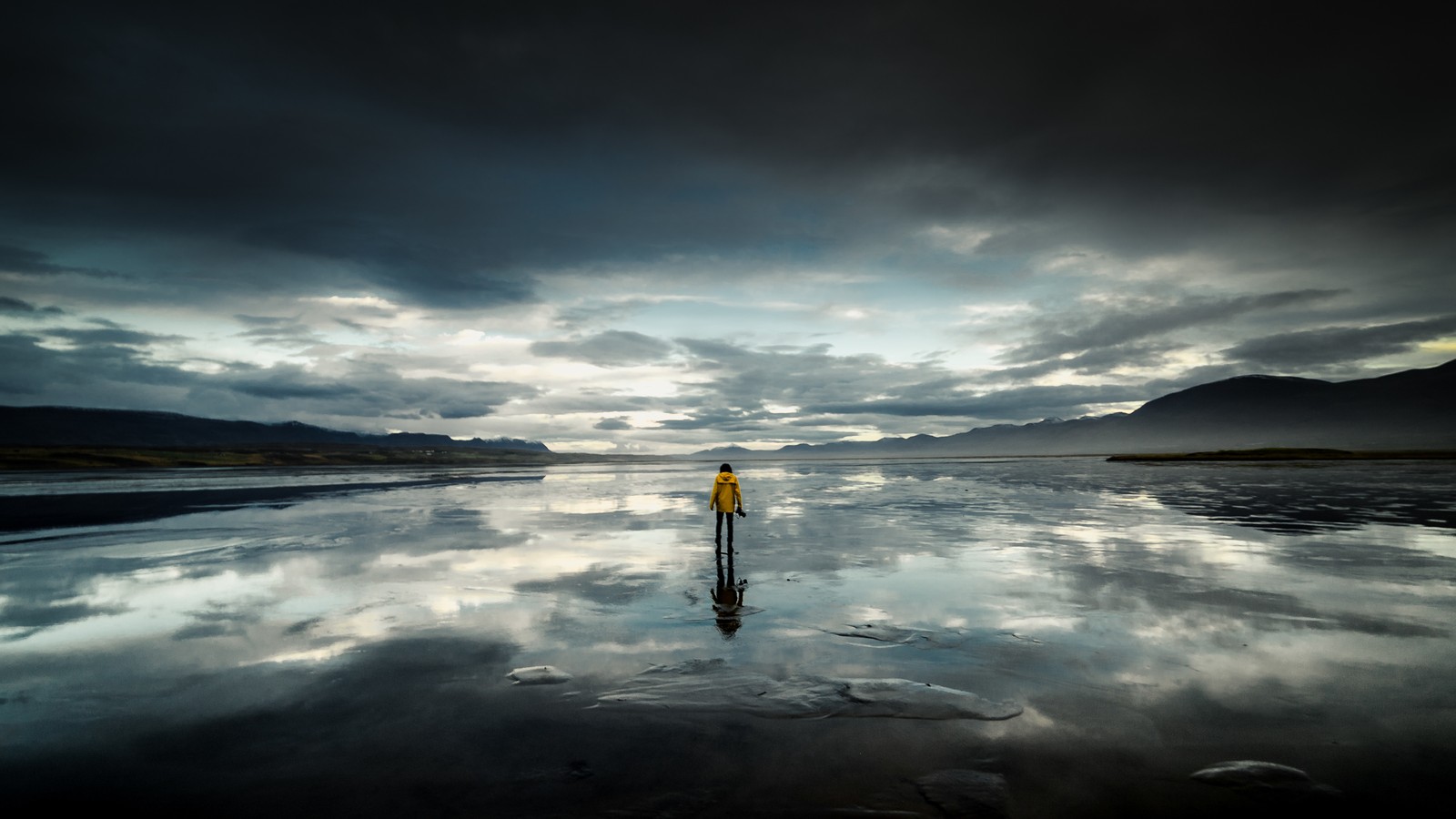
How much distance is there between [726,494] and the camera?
1520 centimetres

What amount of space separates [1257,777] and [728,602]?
7.32 m

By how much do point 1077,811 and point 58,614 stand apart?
48.3 feet

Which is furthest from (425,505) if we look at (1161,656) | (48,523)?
(1161,656)

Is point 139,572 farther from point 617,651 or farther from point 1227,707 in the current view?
point 1227,707

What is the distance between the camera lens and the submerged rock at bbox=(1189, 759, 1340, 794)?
4.55m

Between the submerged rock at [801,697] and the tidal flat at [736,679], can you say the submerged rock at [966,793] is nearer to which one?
the tidal flat at [736,679]

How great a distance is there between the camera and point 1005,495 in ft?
115

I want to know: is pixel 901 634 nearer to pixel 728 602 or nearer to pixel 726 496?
pixel 728 602

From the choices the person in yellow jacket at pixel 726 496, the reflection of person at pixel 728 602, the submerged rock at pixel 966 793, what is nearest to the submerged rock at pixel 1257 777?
the submerged rock at pixel 966 793

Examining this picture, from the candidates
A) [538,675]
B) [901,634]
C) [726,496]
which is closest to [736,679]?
[538,675]

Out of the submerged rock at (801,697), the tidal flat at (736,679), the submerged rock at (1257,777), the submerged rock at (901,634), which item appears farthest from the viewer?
the submerged rock at (901,634)

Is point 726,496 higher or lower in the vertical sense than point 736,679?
higher

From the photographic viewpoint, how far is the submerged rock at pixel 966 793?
431 centimetres

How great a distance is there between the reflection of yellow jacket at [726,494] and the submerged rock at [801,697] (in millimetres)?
7748
